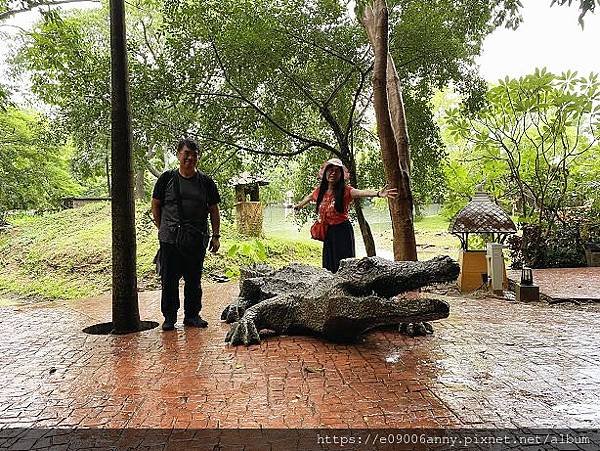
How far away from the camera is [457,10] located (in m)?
7.42

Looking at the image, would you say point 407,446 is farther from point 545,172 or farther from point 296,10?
point 545,172

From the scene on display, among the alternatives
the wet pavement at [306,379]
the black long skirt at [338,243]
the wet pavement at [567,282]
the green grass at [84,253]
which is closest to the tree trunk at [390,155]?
the black long skirt at [338,243]

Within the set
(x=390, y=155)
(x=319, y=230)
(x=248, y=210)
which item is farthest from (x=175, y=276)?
(x=248, y=210)

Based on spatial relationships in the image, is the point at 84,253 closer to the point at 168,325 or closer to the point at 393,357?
the point at 168,325

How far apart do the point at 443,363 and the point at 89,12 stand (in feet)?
39.1

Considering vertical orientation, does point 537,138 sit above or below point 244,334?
above

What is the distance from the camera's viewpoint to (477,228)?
22.5 ft

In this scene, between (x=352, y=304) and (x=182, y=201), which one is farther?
(x=182, y=201)

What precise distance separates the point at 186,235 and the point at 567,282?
5641 mm

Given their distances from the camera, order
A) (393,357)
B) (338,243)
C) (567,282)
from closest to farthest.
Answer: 1. (393,357)
2. (338,243)
3. (567,282)

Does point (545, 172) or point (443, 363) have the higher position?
point (545, 172)

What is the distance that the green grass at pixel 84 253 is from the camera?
9.98m

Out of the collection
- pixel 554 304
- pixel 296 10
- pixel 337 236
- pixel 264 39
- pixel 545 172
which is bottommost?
pixel 554 304

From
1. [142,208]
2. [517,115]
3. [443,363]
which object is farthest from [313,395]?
[142,208]
